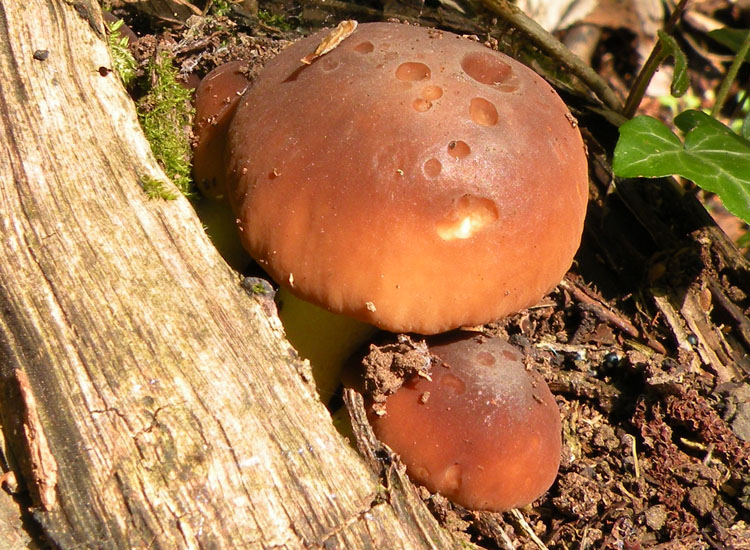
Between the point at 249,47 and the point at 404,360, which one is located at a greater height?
the point at 249,47

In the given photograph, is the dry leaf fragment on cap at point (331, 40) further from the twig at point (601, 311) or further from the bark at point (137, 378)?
the twig at point (601, 311)

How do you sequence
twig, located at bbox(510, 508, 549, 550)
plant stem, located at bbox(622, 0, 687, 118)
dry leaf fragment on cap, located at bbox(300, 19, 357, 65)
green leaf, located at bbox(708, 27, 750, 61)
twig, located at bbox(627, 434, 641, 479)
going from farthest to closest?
1. green leaf, located at bbox(708, 27, 750, 61)
2. plant stem, located at bbox(622, 0, 687, 118)
3. twig, located at bbox(627, 434, 641, 479)
4. twig, located at bbox(510, 508, 549, 550)
5. dry leaf fragment on cap, located at bbox(300, 19, 357, 65)

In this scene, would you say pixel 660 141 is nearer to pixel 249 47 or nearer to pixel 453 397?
pixel 453 397

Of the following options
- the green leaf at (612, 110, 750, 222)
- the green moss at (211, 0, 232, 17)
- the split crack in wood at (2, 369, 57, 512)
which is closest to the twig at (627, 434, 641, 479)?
the green leaf at (612, 110, 750, 222)

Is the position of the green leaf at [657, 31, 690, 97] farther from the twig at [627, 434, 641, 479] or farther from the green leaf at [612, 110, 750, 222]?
the twig at [627, 434, 641, 479]

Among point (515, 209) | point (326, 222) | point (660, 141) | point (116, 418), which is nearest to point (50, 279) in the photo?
point (116, 418)

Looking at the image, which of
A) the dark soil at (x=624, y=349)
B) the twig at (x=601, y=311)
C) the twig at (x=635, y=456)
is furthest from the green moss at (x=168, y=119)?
the twig at (x=635, y=456)
